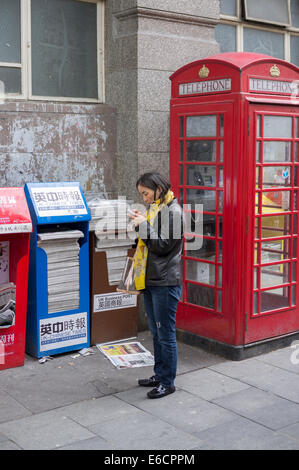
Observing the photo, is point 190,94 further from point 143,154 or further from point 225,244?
point 225,244

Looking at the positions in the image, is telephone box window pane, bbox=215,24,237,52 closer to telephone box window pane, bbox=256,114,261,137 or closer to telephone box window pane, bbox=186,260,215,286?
telephone box window pane, bbox=256,114,261,137

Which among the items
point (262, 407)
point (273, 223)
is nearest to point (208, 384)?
point (262, 407)

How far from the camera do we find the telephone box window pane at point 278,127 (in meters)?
5.75

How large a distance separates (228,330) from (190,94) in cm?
231

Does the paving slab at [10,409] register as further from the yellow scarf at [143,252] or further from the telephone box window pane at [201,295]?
the telephone box window pane at [201,295]

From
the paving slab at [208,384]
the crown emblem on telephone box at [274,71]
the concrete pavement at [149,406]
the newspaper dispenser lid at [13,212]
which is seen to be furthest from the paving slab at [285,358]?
the crown emblem on telephone box at [274,71]

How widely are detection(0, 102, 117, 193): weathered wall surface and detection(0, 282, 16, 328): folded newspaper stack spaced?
1.10m

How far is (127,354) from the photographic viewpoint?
5.93 metres

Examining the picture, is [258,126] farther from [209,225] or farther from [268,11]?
[268,11]

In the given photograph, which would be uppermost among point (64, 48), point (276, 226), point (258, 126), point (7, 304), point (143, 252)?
point (64, 48)

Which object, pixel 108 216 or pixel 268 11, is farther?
pixel 268 11

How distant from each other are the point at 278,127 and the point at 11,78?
267 centimetres

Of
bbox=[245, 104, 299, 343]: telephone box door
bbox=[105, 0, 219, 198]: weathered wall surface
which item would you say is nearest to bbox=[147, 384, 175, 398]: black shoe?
bbox=[245, 104, 299, 343]: telephone box door

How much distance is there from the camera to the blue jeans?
15.8 feet
